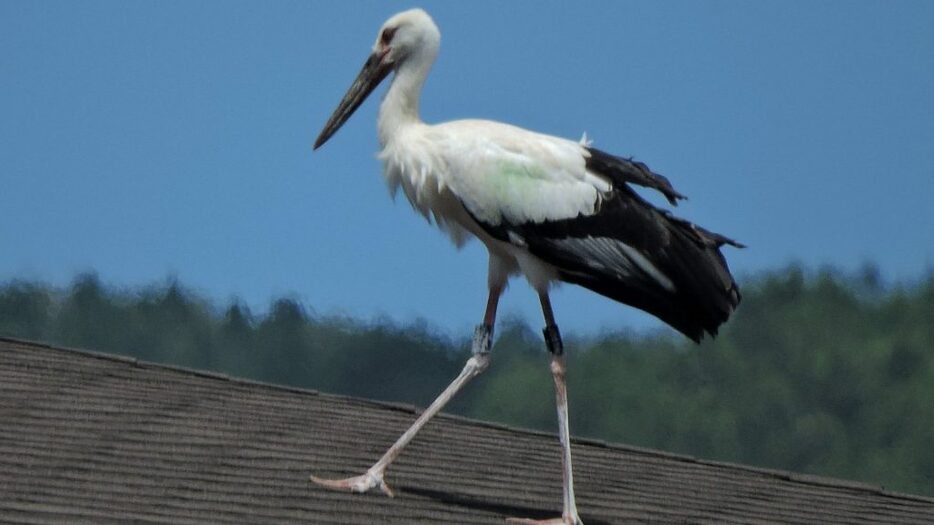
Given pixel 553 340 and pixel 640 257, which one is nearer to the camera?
pixel 640 257

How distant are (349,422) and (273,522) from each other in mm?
2831

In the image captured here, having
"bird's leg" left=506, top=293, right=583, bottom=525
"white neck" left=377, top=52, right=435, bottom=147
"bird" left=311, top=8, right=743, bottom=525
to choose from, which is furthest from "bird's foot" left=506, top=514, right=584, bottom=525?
"white neck" left=377, top=52, right=435, bottom=147

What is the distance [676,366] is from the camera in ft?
169

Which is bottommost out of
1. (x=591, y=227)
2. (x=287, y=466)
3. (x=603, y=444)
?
(x=287, y=466)

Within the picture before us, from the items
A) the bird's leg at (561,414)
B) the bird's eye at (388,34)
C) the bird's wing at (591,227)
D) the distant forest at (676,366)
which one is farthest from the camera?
the distant forest at (676,366)

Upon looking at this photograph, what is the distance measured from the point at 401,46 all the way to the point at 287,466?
85.3 inches

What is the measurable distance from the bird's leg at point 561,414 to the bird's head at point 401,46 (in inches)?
57.2

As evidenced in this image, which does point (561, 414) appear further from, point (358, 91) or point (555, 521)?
point (358, 91)

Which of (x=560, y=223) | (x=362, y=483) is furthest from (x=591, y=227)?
(x=362, y=483)

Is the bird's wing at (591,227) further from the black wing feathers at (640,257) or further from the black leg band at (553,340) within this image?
the black leg band at (553,340)

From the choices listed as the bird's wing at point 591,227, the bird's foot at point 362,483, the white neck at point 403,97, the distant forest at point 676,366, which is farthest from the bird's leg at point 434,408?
the distant forest at point 676,366

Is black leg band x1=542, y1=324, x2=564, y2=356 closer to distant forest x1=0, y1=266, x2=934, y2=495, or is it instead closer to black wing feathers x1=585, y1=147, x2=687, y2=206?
black wing feathers x1=585, y1=147, x2=687, y2=206

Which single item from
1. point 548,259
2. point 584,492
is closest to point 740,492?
point 584,492

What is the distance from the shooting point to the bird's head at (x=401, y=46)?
35.0 feet
